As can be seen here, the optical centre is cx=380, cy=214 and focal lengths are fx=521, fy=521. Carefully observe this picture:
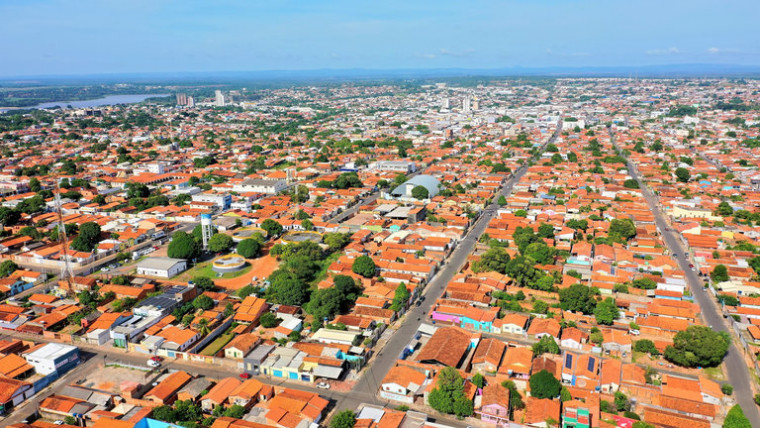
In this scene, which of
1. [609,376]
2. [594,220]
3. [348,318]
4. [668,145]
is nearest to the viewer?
[609,376]

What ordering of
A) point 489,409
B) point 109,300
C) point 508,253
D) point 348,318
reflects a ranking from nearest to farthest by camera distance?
point 489,409 → point 348,318 → point 109,300 → point 508,253

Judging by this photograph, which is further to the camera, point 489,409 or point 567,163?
point 567,163

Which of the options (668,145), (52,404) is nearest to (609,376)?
(52,404)

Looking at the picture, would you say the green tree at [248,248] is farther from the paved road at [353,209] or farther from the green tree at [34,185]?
the green tree at [34,185]

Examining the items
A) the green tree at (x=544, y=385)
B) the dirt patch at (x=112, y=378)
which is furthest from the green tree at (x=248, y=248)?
the green tree at (x=544, y=385)

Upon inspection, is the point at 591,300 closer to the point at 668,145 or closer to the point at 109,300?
the point at 109,300

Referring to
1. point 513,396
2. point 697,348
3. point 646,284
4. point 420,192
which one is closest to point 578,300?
point 646,284

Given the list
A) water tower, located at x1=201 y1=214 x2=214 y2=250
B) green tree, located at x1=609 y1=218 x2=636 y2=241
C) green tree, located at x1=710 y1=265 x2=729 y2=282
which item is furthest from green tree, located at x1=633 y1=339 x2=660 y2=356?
water tower, located at x1=201 y1=214 x2=214 y2=250

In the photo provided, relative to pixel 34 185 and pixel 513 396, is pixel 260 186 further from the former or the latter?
pixel 513 396
